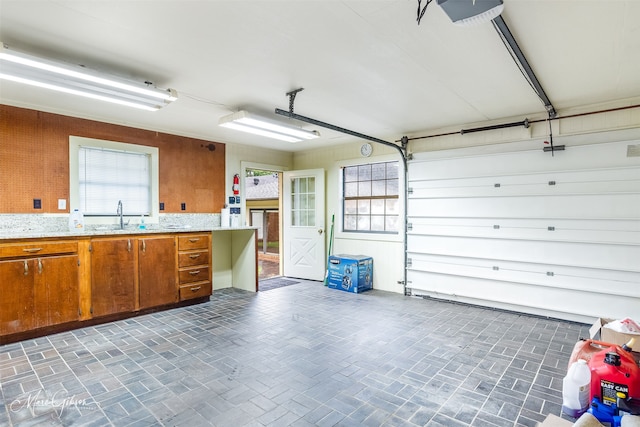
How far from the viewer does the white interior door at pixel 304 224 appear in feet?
20.9

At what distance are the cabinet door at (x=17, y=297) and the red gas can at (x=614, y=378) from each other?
490cm

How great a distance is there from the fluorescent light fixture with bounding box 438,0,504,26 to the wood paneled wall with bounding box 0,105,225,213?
178 inches

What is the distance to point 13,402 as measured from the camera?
2309mm

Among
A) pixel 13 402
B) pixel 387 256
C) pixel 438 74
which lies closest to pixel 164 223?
pixel 13 402

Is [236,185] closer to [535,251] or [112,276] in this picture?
[112,276]

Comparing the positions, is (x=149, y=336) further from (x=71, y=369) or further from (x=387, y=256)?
(x=387, y=256)

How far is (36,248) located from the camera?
345 centimetres

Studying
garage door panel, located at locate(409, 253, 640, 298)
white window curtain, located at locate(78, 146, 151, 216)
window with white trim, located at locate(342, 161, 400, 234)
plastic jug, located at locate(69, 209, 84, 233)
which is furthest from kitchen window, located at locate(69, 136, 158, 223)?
garage door panel, located at locate(409, 253, 640, 298)

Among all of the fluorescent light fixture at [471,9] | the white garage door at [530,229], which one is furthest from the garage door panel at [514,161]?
the fluorescent light fixture at [471,9]

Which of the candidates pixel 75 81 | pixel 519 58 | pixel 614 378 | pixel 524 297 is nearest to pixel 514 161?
pixel 524 297

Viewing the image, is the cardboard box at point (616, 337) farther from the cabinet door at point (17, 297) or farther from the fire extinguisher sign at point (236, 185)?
the cabinet door at point (17, 297)

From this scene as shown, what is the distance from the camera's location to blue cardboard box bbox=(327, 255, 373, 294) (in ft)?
18.1

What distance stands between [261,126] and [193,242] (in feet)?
6.40

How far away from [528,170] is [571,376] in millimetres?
2933
